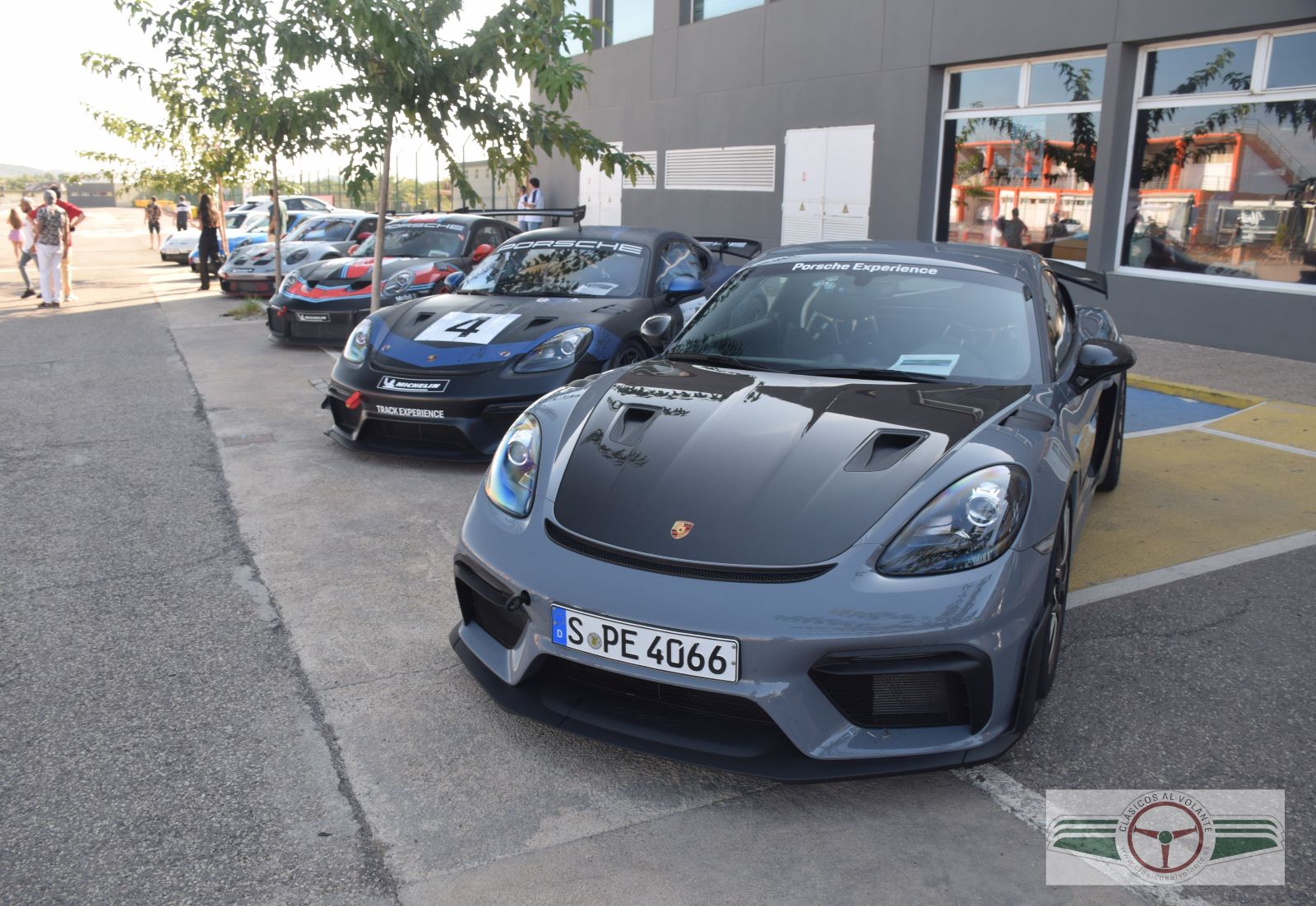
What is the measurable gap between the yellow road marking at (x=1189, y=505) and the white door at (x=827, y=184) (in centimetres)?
857

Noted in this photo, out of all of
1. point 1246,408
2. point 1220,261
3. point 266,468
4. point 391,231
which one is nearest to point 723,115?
point 391,231

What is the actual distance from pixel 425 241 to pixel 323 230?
273 inches

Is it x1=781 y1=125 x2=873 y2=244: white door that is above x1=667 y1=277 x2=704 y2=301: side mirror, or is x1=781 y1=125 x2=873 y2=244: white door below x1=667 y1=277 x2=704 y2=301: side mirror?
above

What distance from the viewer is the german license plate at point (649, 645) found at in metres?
2.63

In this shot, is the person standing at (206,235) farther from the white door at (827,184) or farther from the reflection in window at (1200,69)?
the reflection in window at (1200,69)

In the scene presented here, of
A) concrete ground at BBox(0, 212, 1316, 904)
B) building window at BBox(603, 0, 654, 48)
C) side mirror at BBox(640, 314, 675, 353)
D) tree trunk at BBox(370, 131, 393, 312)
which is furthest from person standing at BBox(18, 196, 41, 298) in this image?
side mirror at BBox(640, 314, 675, 353)

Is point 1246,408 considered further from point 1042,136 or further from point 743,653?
point 743,653

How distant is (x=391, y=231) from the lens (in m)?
11.7

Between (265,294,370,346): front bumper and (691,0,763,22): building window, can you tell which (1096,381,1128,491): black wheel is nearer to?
(265,294,370,346): front bumper

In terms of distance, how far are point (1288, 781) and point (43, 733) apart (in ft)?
11.6

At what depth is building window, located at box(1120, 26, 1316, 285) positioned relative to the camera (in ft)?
31.8

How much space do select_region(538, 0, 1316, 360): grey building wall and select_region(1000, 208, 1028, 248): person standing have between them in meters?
1.17

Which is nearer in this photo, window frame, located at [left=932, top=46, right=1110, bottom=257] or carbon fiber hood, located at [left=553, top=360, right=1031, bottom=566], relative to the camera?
carbon fiber hood, located at [left=553, top=360, right=1031, bottom=566]

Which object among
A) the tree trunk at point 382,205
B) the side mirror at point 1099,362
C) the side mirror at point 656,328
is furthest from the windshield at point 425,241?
the side mirror at point 1099,362
